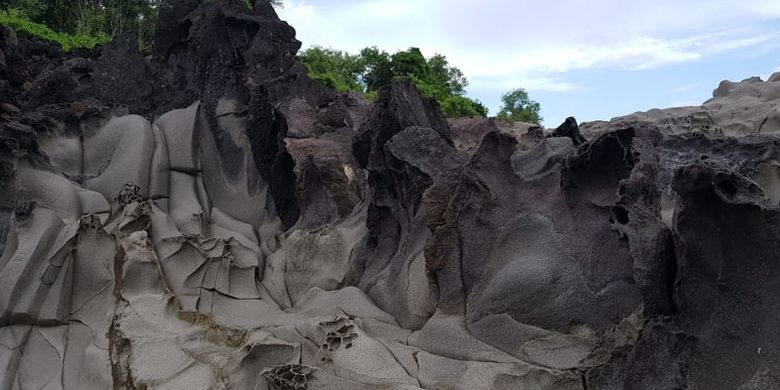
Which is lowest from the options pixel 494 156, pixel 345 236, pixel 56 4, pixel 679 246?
pixel 345 236

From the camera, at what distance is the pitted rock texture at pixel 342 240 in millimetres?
3209

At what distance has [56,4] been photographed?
947 inches

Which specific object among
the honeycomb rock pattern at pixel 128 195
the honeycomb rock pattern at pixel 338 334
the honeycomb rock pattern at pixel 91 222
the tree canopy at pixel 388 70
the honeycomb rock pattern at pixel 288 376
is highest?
the tree canopy at pixel 388 70

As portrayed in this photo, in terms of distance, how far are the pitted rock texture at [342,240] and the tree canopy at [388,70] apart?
59.5 feet

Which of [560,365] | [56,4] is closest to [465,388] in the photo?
[560,365]

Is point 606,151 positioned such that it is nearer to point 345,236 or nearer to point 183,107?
point 345,236

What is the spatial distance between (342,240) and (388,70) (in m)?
23.7

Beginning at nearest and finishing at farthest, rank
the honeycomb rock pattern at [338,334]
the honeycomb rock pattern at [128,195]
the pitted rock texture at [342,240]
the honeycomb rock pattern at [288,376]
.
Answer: the pitted rock texture at [342,240], the honeycomb rock pattern at [288,376], the honeycomb rock pattern at [338,334], the honeycomb rock pattern at [128,195]

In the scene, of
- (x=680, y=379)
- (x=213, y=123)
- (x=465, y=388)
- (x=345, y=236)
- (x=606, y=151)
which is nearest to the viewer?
(x=680, y=379)

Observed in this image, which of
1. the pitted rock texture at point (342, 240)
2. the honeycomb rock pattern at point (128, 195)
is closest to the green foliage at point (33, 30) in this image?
the pitted rock texture at point (342, 240)

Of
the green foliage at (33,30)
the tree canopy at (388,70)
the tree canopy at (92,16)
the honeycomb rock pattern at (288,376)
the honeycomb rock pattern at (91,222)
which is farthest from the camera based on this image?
the tree canopy at (388,70)

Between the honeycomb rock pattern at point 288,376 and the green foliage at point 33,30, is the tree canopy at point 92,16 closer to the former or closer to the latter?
the green foliage at point 33,30

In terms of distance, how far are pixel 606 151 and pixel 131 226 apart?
378cm

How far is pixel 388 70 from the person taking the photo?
28.7m
